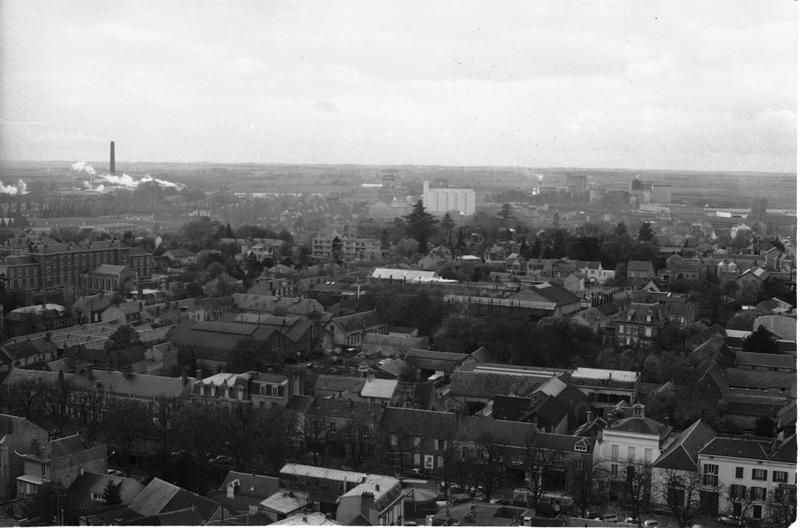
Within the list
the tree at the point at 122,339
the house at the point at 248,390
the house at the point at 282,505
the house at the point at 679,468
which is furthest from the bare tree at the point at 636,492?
the tree at the point at 122,339

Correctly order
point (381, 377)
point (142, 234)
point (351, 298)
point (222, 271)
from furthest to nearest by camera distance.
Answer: point (142, 234), point (222, 271), point (351, 298), point (381, 377)

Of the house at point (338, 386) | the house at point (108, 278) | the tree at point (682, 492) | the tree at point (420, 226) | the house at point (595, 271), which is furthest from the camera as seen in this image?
the tree at point (420, 226)

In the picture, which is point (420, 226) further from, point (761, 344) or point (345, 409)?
point (345, 409)

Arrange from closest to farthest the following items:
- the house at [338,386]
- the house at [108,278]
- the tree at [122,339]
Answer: the house at [338,386] → the tree at [122,339] → the house at [108,278]

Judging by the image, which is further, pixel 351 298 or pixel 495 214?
pixel 495 214

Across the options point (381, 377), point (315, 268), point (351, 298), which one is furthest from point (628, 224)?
point (381, 377)

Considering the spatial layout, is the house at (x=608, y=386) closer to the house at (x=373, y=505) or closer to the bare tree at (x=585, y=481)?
the bare tree at (x=585, y=481)

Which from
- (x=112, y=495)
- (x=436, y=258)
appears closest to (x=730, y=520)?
(x=112, y=495)

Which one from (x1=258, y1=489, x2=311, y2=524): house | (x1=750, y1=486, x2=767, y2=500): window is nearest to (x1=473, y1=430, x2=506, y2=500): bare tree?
(x1=258, y1=489, x2=311, y2=524): house

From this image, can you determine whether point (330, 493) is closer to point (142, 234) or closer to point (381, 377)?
point (381, 377)
